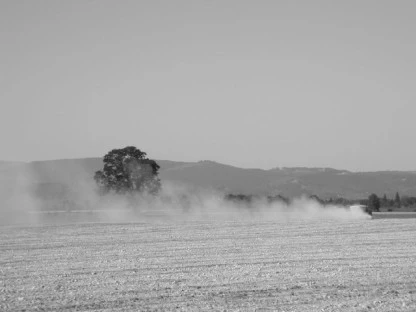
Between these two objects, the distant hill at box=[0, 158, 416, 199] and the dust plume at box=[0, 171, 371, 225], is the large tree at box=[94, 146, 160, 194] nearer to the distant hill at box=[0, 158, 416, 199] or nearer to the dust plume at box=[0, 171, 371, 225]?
the dust plume at box=[0, 171, 371, 225]

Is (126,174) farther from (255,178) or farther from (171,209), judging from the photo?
(255,178)

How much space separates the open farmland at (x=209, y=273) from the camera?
1412cm

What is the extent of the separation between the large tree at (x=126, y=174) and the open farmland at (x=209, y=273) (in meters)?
33.6

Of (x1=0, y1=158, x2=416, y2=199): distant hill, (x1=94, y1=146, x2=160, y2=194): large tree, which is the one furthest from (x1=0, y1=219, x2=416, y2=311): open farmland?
(x1=0, y1=158, x2=416, y2=199): distant hill

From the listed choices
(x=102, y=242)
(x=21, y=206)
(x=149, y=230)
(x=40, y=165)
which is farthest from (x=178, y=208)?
(x=40, y=165)

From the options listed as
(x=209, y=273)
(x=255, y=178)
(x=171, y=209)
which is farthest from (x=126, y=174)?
(x=255, y=178)

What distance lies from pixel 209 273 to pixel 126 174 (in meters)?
48.9

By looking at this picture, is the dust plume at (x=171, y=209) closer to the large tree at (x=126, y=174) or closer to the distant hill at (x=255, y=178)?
the large tree at (x=126, y=174)

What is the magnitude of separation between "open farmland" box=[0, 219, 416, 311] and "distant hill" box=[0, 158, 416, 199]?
112 metres

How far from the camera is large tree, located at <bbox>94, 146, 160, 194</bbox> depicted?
66250 mm

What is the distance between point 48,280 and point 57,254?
7.30 meters

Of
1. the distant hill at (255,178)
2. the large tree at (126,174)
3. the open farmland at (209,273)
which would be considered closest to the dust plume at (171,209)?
the large tree at (126,174)

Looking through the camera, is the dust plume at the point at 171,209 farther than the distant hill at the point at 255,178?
No

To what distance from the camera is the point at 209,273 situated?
18406mm
